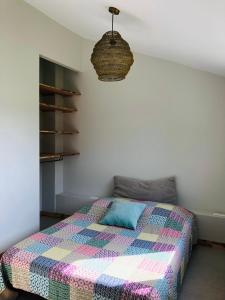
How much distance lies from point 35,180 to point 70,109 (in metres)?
1.19

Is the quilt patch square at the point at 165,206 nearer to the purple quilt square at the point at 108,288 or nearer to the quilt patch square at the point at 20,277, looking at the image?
the purple quilt square at the point at 108,288

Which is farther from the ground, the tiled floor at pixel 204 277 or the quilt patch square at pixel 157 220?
the quilt patch square at pixel 157 220

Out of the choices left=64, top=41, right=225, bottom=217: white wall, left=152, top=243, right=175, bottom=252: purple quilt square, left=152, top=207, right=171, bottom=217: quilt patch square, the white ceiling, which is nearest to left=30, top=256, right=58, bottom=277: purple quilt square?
left=152, top=243, right=175, bottom=252: purple quilt square

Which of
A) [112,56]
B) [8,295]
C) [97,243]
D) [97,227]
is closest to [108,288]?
[97,243]

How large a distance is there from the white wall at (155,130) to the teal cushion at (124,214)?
692 millimetres

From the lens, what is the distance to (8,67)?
2643 mm

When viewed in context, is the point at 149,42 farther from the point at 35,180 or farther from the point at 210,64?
the point at 35,180

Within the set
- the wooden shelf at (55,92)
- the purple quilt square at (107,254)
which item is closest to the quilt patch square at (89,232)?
the purple quilt square at (107,254)

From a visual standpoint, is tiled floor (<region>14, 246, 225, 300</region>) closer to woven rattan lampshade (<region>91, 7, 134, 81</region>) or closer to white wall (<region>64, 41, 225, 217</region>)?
white wall (<region>64, 41, 225, 217</region>)

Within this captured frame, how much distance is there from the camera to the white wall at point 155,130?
3281mm

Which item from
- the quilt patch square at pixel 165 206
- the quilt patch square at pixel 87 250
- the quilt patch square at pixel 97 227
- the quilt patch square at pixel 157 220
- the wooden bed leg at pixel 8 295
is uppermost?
the quilt patch square at pixel 165 206

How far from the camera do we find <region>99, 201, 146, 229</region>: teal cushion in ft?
9.27

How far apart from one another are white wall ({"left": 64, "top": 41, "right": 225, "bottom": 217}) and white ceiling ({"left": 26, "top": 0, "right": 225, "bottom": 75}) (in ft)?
0.90

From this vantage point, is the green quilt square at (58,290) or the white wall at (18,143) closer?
the green quilt square at (58,290)
